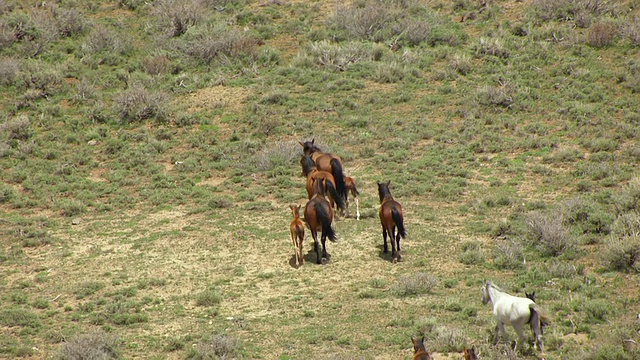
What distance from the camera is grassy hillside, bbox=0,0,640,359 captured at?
37.8 feet

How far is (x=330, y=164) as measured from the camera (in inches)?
651

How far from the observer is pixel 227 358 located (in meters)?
10.2

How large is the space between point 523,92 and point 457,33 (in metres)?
5.99

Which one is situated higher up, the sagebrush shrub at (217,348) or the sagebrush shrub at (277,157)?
the sagebrush shrub at (217,348)

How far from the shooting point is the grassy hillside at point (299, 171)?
1152cm

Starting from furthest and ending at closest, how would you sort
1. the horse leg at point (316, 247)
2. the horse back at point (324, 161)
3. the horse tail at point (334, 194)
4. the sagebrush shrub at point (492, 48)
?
1. the sagebrush shrub at point (492, 48)
2. the horse back at point (324, 161)
3. the horse tail at point (334, 194)
4. the horse leg at point (316, 247)

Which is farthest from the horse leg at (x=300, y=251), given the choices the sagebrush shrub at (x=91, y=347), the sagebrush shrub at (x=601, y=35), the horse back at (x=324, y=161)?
the sagebrush shrub at (x=601, y=35)

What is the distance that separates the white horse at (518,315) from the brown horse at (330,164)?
703 centimetres

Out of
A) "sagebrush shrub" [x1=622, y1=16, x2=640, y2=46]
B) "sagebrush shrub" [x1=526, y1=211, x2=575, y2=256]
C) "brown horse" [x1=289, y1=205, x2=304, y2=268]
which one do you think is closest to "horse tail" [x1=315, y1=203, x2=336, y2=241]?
"brown horse" [x1=289, y1=205, x2=304, y2=268]

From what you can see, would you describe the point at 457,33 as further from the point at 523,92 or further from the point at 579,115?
the point at 579,115

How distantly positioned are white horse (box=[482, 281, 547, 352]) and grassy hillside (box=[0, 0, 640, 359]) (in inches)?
12.4

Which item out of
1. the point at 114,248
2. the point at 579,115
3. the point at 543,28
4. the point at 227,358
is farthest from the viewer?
the point at 543,28

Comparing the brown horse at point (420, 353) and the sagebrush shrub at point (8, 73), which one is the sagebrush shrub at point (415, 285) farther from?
the sagebrush shrub at point (8, 73)

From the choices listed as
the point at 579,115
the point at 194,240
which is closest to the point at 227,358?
the point at 194,240
